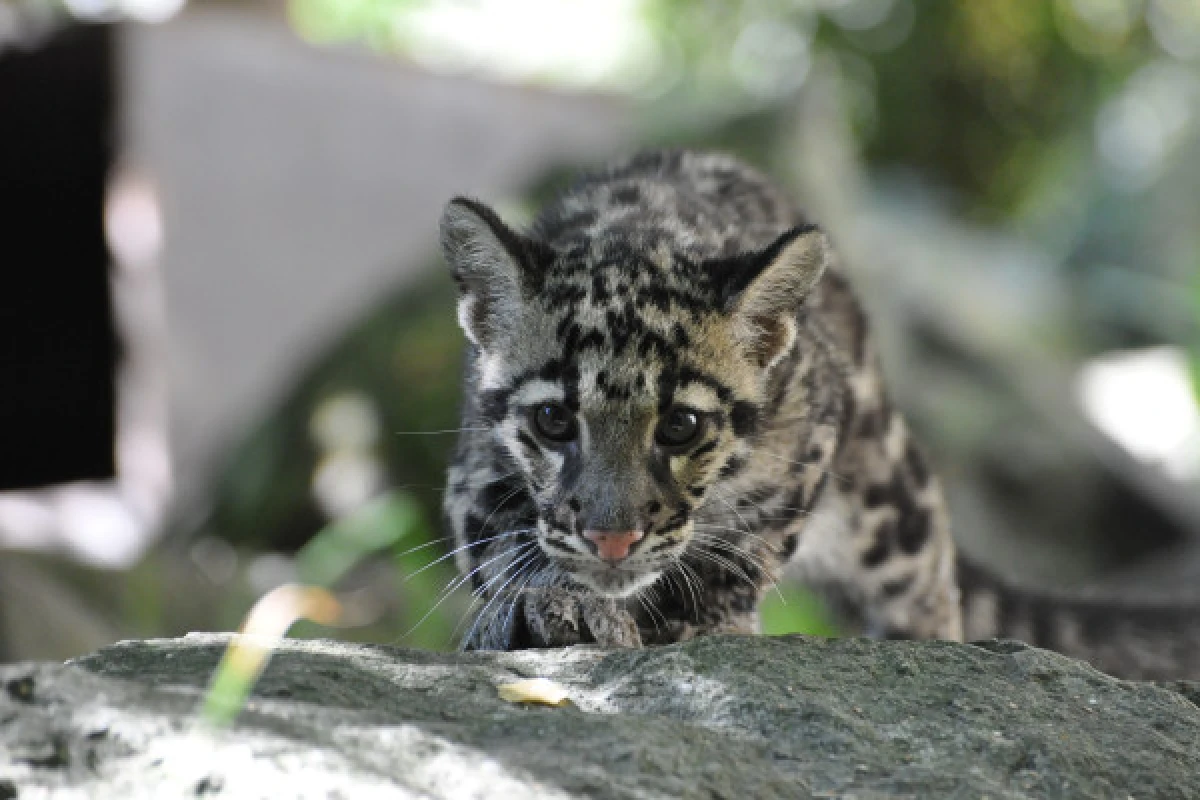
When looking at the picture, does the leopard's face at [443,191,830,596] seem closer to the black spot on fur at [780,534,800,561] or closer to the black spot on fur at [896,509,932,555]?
the black spot on fur at [780,534,800,561]

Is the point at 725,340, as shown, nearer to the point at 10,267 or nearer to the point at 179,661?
the point at 179,661

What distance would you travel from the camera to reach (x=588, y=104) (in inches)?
656

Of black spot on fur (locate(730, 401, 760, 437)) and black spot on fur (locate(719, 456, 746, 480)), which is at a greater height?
black spot on fur (locate(730, 401, 760, 437))

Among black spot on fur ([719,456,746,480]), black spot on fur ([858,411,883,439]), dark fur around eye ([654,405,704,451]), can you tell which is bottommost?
black spot on fur ([719,456,746,480])

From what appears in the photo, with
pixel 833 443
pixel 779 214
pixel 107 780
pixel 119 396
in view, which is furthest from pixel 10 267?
pixel 107 780

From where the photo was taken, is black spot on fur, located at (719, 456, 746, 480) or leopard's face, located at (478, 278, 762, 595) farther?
black spot on fur, located at (719, 456, 746, 480)

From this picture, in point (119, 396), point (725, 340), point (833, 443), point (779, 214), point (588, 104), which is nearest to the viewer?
point (725, 340)

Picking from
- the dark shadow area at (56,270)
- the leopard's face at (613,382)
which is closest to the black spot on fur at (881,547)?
the leopard's face at (613,382)

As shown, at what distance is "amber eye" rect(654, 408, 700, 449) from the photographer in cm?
495

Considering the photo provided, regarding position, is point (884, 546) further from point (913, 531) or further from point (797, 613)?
point (797, 613)

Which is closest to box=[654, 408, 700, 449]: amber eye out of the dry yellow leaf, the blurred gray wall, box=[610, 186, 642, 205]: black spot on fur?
the dry yellow leaf

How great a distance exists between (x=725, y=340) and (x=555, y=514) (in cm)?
96

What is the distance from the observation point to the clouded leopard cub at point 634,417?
489cm

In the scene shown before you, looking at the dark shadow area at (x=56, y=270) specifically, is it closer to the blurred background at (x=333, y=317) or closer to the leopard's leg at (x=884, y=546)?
the blurred background at (x=333, y=317)
